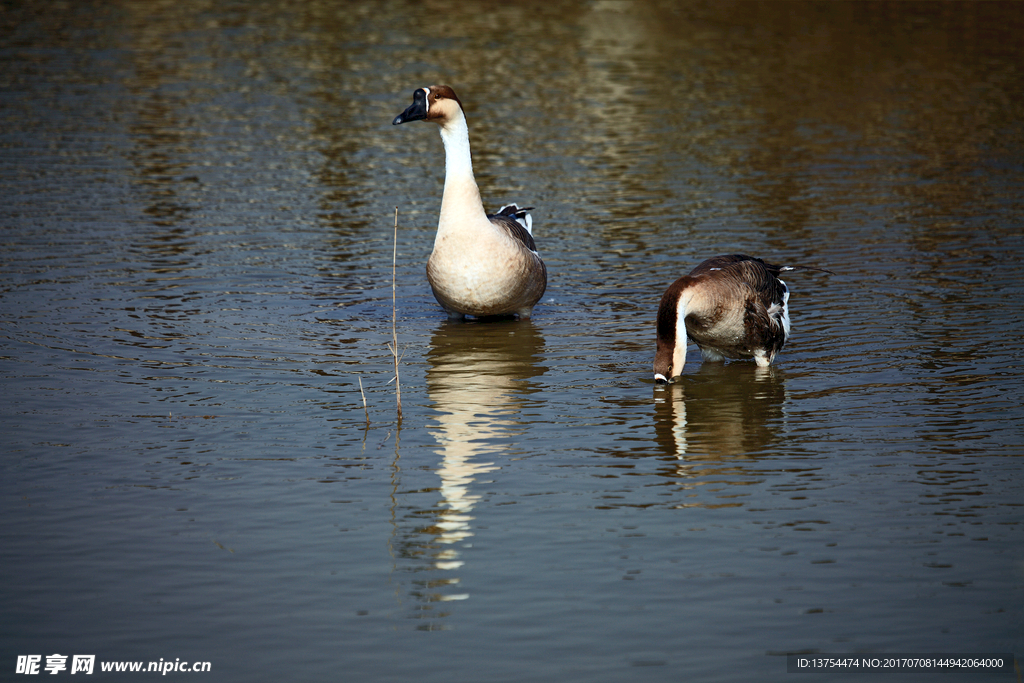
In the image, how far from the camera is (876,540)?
21.9ft

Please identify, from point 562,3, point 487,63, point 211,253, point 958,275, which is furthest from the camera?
point 562,3

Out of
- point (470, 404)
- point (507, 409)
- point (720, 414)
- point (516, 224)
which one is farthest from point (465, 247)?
point (720, 414)

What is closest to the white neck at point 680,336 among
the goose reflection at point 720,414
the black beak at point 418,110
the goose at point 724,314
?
the goose at point 724,314

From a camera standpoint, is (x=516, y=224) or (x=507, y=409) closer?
(x=507, y=409)

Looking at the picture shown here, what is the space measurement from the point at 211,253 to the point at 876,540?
31.4 feet

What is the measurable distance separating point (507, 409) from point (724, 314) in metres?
1.93

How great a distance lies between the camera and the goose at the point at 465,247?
11336mm

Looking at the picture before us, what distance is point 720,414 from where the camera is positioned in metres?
9.07

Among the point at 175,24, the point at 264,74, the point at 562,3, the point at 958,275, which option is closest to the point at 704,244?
the point at 958,275

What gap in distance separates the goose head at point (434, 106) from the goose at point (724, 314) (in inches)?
122

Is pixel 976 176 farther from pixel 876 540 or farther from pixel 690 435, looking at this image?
pixel 876 540

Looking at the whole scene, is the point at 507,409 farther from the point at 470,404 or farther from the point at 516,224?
the point at 516,224

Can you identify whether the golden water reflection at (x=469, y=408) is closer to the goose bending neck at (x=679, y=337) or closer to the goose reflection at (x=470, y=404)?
the goose reflection at (x=470, y=404)

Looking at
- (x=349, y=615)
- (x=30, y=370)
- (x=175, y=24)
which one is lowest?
(x=349, y=615)
